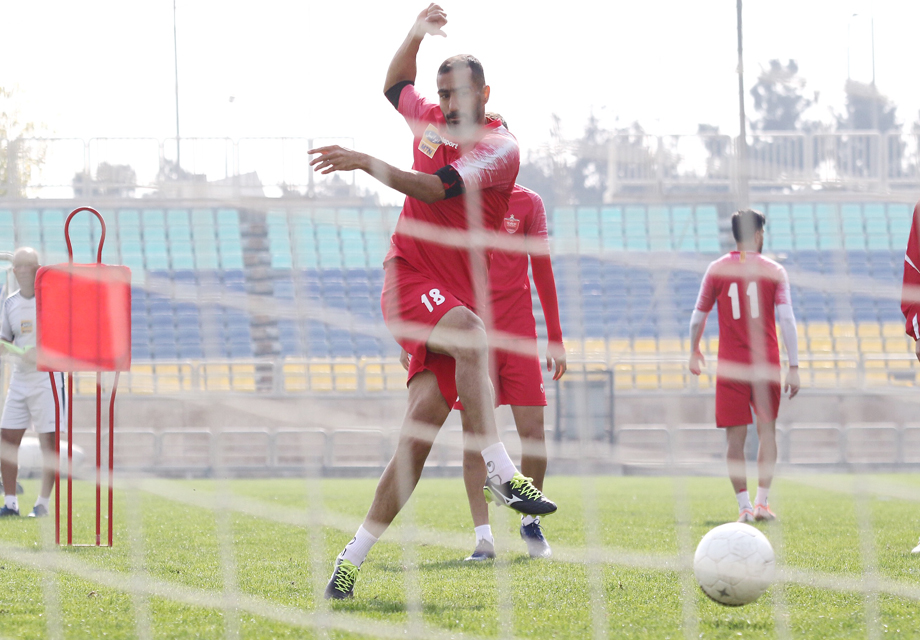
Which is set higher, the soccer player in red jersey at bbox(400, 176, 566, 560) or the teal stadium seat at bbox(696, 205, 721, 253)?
the teal stadium seat at bbox(696, 205, 721, 253)

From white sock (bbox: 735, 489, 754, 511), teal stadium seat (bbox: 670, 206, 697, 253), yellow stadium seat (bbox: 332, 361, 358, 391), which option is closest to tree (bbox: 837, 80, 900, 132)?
teal stadium seat (bbox: 670, 206, 697, 253)

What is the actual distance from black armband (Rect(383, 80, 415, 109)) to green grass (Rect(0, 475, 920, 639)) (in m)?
1.32

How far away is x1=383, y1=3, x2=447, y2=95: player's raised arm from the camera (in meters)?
3.43

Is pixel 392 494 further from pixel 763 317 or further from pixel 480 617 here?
pixel 763 317

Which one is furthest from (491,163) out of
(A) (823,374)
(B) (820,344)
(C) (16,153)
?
(A) (823,374)

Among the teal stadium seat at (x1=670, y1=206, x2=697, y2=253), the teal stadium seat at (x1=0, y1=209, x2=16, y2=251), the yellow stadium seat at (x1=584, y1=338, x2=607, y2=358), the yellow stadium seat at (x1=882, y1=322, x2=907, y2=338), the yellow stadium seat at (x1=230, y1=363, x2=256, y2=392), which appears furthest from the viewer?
the teal stadium seat at (x1=670, y1=206, x2=697, y2=253)

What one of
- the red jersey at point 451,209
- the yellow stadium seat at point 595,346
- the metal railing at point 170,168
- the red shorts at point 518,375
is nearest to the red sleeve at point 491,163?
the red jersey at point 451,209

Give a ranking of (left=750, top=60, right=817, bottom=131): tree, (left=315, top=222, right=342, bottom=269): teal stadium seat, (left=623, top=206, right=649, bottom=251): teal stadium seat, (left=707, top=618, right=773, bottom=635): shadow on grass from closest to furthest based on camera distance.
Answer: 1. (left=707, top=618, right=773, bottom=635): shadow on grass
2. (left=315, top=222, right=342, bottom=269): teal stadium seat
3. (left=623, top=206, right=649, bottom=251): teal stadium seat
4. (left=750, top=60, right=817, bottom=131): tree

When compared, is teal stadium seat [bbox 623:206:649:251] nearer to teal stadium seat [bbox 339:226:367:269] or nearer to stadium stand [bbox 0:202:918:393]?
stadium stand [bbox 0:202:918:393]

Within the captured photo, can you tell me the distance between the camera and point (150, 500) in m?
8.04

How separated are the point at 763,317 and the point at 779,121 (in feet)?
58.2

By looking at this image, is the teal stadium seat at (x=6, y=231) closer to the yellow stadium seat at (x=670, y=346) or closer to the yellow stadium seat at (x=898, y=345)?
the yellow stadium seat at (x=670, y=346)

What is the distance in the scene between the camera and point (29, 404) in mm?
6324

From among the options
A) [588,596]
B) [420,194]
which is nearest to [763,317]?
[588,596]
